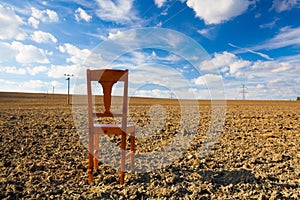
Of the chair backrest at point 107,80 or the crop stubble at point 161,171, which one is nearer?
the crop stubble at point 161,171

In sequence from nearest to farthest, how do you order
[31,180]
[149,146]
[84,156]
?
[31,180]
[84,156]
[149,146]

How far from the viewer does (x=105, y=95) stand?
13.0 feet

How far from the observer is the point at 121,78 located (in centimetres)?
387

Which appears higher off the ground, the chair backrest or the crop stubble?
the chair backrest

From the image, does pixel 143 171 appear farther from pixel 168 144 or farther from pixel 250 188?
pixel 168 144

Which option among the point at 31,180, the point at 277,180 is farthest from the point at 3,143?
the point at 277,180

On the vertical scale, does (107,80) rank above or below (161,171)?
above

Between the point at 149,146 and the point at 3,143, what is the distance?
3082mm

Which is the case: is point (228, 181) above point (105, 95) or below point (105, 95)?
below

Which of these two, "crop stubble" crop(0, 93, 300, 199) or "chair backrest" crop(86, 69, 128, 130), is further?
"chair backrest" crop(86, 69, 128, 130)

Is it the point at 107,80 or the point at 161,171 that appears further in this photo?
the point at 161,171

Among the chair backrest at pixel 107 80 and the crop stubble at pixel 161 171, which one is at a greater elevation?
the chair backrest at pixel 107 80

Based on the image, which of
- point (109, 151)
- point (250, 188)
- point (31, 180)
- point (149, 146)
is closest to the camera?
point (250, 188)

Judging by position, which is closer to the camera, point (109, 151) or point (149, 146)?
point (109, 151)
